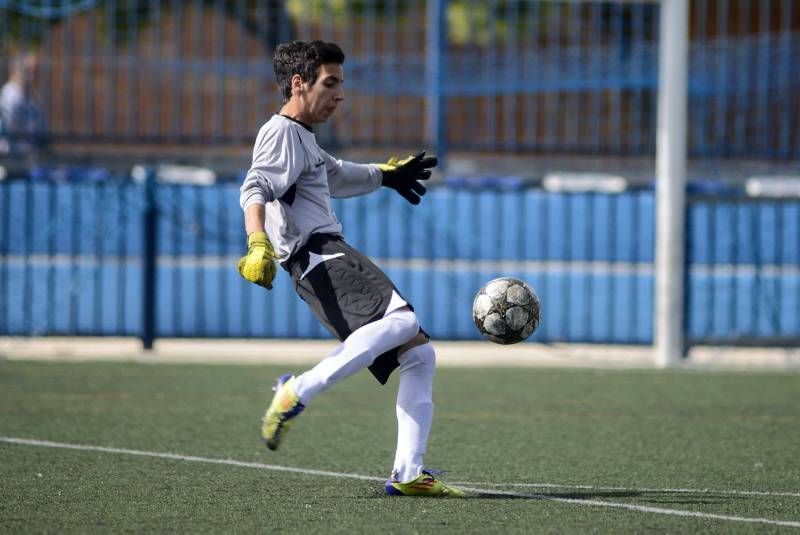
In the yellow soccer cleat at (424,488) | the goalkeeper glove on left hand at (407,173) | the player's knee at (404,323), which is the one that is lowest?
the yellow soccer cleat at (424,488)

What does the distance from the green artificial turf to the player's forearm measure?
117cm

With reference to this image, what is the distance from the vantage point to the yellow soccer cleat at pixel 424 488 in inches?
262

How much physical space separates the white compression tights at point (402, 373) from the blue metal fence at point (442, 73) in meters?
9.21

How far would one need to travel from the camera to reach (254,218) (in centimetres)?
641

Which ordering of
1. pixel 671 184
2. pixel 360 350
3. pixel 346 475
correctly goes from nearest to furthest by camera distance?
1. pixel 360 350
2. pixel 346 475
3. pixel 671 184

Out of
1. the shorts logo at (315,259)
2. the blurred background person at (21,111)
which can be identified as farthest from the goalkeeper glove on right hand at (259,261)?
the blurred background person at (21,111)

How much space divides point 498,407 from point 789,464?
281 centimetres

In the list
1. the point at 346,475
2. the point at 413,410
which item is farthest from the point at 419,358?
the point at 346,475

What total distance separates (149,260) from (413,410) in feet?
25.5

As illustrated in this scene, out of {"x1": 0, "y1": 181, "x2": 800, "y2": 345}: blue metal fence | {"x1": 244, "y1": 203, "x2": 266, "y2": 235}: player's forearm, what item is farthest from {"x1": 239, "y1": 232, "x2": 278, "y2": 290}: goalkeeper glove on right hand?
{"x1": 0, "y1": 181, "x2": 800, "y2": 345}: blue metal fence

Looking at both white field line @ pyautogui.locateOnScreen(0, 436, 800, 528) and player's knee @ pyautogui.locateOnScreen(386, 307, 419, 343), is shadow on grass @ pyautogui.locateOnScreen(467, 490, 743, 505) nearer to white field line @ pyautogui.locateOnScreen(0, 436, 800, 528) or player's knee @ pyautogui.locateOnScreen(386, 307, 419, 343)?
Result: white field line @ pyautogui.locateOnScreen(0, 436, 800, 528)

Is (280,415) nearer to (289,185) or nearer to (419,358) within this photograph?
(419,358)

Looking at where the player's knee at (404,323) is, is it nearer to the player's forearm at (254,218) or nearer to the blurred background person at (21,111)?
the player's forearm at (254,218)

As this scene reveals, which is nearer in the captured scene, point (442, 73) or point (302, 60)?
point (302, 60)
